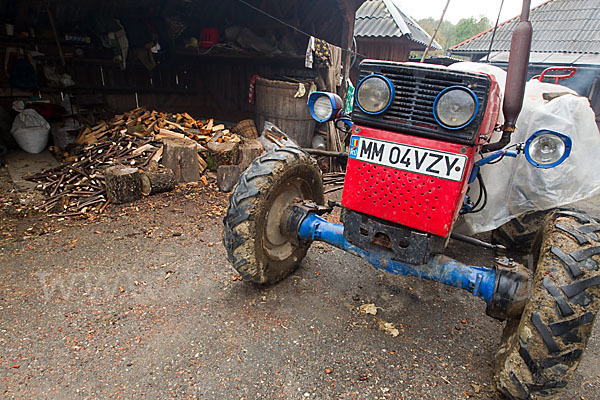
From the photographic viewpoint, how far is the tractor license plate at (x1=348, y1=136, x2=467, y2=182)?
1906 mm

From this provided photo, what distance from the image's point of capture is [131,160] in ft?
17.3

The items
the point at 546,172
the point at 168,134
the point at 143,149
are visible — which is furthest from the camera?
the point at 168,134

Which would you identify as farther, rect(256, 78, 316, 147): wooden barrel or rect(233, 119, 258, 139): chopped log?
rect(233, 119, 258, 139): chopped log

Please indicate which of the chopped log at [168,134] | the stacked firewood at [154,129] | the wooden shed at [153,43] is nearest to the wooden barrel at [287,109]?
the wooden shed at [153,43]

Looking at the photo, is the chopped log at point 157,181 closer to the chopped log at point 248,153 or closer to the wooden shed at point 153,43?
→ the chopped log at point 248,153

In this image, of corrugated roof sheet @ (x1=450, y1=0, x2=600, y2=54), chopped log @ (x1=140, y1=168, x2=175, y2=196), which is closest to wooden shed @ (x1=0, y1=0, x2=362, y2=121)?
chopped log @ (x1=140, y1=168, x2=175, y2=196)

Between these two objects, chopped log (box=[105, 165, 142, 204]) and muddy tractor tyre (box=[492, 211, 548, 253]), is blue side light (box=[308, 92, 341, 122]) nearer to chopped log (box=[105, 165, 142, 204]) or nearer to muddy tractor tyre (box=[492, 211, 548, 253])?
muddy tractor tyre (box=[492, 211, 548, 253])

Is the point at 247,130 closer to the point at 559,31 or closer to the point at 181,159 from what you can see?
the point at 181,159

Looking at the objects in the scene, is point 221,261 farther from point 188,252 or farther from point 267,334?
point 267,334

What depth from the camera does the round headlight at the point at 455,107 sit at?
175 centimetres

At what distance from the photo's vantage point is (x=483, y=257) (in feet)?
12.2

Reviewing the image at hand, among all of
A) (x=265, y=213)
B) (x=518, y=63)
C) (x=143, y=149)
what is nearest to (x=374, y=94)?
(x=518, y=63)

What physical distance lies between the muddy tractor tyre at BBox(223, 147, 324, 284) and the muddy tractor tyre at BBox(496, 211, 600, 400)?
1565 millimetres

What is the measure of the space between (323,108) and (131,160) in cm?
385
